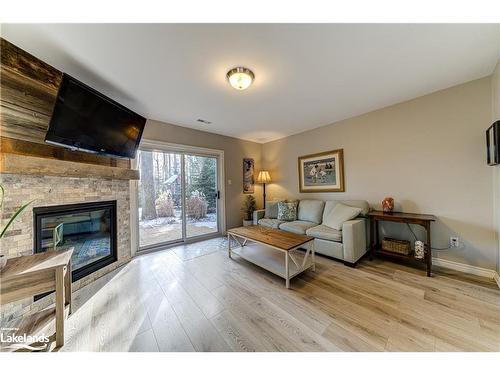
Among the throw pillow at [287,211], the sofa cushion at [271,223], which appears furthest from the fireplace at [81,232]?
the throw pillow at [287,211]

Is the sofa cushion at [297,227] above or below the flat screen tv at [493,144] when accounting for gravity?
below

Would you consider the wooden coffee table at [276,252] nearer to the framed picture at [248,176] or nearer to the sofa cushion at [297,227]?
the sofa cushion at [297,227]

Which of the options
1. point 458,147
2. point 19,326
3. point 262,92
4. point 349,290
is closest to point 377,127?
point 458,147

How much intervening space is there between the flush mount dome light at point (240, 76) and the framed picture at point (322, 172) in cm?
226

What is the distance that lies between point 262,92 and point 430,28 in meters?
1.53

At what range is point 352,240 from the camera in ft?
7.55

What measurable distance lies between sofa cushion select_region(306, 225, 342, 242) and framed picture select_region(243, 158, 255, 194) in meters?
2.03

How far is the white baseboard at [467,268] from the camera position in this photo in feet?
6.34

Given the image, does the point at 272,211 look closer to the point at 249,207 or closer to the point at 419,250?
the point at 249,207

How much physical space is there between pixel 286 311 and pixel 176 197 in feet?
9.01

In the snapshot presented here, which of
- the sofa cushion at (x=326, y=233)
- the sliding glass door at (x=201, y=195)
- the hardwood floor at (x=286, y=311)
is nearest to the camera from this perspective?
the hardwood floor at (x=286, y=311)

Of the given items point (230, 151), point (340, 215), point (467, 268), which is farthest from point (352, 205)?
point (230, 151)

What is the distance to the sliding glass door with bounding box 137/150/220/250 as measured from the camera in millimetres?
3070

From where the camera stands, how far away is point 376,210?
2.81 m
